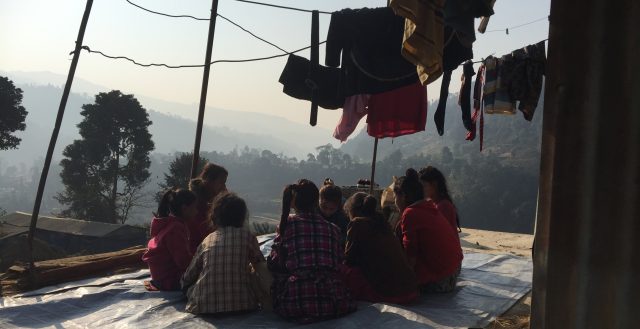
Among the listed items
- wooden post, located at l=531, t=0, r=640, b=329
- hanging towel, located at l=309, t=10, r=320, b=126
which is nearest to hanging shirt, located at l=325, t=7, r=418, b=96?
hanging towel, located at l=309, t=10, r=320, b=126

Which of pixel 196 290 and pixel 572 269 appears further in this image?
pixel 196 290

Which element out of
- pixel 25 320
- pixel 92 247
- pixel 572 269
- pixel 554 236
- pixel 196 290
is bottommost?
pixel 92 247

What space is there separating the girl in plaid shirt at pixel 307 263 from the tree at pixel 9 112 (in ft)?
84.4

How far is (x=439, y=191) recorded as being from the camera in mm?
5078

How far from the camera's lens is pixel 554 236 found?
173 centimetres

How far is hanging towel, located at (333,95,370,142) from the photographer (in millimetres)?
6027

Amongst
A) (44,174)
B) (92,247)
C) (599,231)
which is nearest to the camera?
(599,231)

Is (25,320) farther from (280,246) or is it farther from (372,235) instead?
(372,235)

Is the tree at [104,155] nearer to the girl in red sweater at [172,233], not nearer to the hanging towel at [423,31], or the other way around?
the girl in red sweater at [172,233]

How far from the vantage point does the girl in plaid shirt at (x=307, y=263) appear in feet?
12.6

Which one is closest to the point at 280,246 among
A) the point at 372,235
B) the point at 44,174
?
the point at 372,235

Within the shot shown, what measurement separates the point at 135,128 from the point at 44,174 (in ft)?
95.1

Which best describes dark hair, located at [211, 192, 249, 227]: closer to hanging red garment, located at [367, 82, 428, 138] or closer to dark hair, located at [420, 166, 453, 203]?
dark hair, located at [420, 166, 453, 203]

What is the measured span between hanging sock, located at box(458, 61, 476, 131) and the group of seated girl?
161 centimetres
